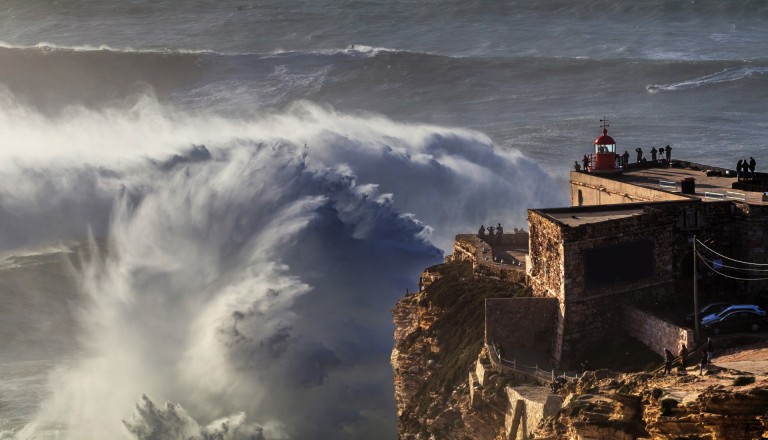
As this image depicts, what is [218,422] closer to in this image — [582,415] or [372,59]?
[582,415]

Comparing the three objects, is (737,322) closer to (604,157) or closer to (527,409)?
(527,409)

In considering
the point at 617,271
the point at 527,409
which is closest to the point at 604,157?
the point at 617,271

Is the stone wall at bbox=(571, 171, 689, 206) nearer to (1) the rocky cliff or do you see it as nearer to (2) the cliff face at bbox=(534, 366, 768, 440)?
(1) the rocky cliff

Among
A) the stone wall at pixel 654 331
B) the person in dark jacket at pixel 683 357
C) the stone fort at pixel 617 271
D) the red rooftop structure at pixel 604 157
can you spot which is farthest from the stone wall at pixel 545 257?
the red rooftop structure at pixel 604 157

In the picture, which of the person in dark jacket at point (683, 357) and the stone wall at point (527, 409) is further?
the person in dark jacket at point (683, 357)

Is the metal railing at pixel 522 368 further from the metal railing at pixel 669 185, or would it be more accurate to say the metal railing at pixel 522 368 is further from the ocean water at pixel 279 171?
the ocean water at pixel 279 171

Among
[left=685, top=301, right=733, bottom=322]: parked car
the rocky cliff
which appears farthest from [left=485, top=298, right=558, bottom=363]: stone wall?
[left=685, top=301, right=733, bottom=322]: parked car

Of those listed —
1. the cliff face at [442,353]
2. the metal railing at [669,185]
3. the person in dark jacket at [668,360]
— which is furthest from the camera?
the metal railing at [669,185]
